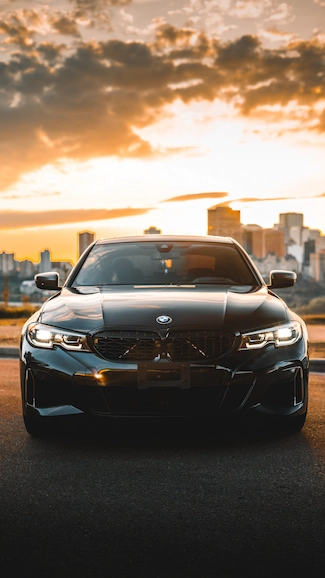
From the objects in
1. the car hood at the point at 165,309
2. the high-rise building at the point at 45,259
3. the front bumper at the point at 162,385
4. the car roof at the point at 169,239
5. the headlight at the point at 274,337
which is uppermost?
the car roof at the point at 169,239

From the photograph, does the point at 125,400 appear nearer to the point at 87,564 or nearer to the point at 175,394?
the point at 175,394

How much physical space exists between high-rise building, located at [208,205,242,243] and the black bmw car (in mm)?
106745

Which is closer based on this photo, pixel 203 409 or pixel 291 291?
pixel 203 409

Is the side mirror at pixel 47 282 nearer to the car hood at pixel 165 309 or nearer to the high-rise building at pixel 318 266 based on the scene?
the car hood at pixel 165 309

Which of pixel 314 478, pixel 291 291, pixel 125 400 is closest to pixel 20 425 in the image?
pixel 125 400

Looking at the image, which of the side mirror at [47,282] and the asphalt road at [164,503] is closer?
the asphalt road at [164,503]

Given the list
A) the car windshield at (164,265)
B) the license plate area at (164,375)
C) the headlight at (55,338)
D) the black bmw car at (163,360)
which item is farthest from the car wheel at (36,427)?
the car windshield at (164,265)

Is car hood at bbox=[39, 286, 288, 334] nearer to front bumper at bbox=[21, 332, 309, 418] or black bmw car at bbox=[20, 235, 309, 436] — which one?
black bmw car at bbox=[20, 235, 309, 436]

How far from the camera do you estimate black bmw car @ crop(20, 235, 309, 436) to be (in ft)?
15.8

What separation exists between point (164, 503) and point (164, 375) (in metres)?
1.07

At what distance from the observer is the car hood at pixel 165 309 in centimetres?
502

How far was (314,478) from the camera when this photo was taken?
4.36m

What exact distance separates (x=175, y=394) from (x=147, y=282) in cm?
172

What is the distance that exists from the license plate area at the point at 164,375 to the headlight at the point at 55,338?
44 cm
